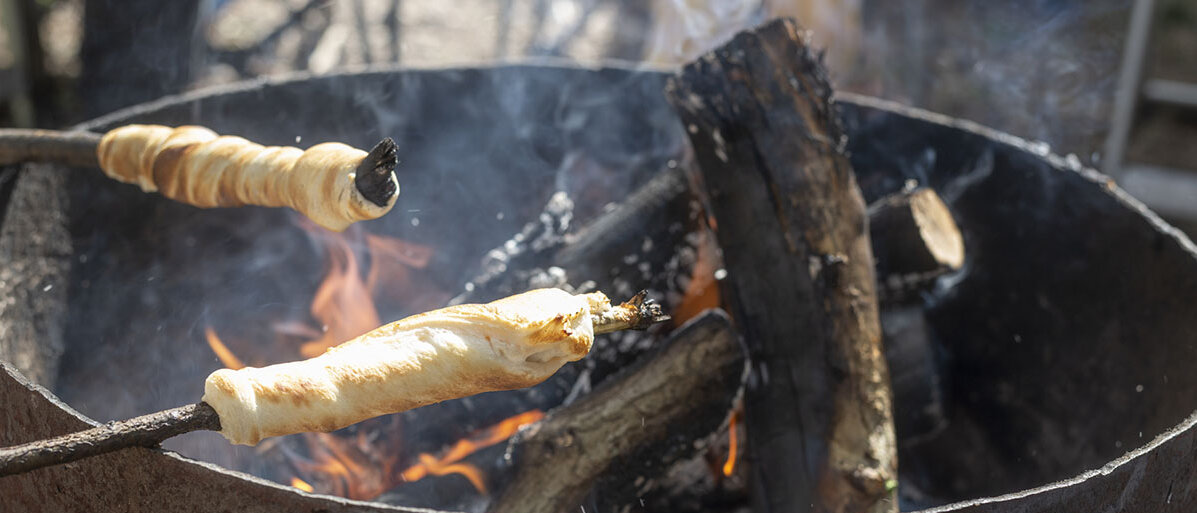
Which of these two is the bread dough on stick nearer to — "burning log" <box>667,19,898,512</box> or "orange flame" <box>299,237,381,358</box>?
"burning log" <box>667,19,898,512</box>

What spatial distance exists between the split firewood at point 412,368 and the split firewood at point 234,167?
0.77 ft

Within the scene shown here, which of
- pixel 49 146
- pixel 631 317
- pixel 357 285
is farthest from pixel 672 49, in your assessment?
pixel 631 317

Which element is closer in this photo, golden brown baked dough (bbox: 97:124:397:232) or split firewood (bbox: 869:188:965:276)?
golden brown baked dough (bbox: 97:124:397:232)

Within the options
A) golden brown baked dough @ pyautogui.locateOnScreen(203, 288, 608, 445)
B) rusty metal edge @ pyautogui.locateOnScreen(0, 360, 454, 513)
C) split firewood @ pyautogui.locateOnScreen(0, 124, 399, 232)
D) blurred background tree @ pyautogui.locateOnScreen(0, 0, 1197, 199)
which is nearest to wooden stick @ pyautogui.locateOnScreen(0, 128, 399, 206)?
split firewood @ pyautogui.locateOnScreen(0, 124, 399, 232)

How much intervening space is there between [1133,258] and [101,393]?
234 cm

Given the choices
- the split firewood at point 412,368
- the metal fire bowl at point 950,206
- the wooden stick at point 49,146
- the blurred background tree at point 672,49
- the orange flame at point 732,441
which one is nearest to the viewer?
the split firewood at point 412,368

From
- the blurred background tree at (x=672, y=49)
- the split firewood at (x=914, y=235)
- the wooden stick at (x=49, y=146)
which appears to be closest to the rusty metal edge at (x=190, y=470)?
the wooden stick at (x=49, y=146)

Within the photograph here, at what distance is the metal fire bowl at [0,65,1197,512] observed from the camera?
2.15 m

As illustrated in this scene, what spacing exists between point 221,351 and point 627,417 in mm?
970

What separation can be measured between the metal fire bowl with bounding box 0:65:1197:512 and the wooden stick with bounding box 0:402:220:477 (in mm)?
512

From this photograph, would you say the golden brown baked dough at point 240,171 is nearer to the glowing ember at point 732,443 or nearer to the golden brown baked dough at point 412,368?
the golden brown baked dough at point 412,368

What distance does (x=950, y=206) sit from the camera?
8.59 ft

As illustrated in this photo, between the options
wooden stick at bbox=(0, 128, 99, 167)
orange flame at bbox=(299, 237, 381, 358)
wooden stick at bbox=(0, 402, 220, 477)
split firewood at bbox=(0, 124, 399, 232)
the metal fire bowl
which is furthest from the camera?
orange flame at bbox=(299, 237, 381, 358)

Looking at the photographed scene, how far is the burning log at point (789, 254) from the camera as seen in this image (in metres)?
1.89
